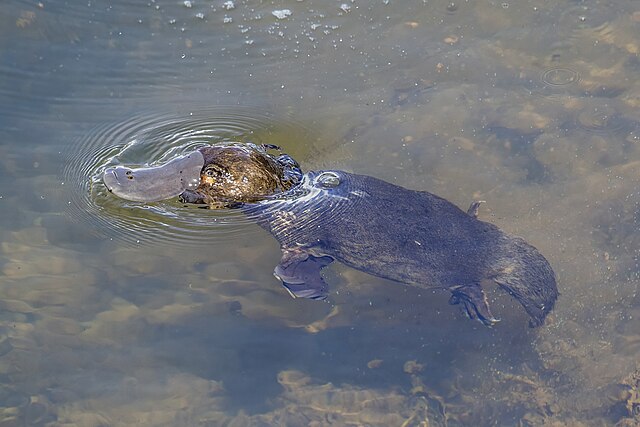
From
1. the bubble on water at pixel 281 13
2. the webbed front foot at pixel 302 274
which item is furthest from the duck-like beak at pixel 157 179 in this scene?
the bubble on water at pixel 281 13

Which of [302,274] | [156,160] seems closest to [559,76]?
[302,274]

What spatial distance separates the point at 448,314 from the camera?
18.1ft

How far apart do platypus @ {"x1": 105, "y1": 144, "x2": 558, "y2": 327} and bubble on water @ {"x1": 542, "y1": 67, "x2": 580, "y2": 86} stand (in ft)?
7.11

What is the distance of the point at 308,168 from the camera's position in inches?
239

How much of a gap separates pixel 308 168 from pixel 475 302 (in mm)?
1783

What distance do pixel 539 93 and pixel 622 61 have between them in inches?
41.6

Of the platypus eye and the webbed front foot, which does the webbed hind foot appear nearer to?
the webbed front foot

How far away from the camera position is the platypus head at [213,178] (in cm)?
549

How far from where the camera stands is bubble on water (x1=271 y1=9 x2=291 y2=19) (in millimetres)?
7723

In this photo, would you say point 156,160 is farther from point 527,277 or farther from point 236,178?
point 527,277

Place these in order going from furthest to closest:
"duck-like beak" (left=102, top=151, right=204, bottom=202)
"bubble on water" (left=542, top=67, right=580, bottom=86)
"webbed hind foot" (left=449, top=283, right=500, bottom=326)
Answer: "bubble on water" (left=542, top=67, right=580, bottom=86) < "duck-like beak" (left=102, top=151, right=204, bottom=202) < "webbed hind foot" (left=449, top=283, right=500, bottom=326)

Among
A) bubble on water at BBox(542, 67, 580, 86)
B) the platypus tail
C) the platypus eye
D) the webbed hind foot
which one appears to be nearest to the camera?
the webbed hind foot

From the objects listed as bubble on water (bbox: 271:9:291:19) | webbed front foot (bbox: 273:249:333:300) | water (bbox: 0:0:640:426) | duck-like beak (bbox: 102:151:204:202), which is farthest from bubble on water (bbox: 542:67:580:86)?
duck-like beak (bbox: 102:151:204:202)

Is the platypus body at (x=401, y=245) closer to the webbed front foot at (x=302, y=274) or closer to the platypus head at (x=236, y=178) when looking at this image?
the webbed front foot at (x=302, y=274)
